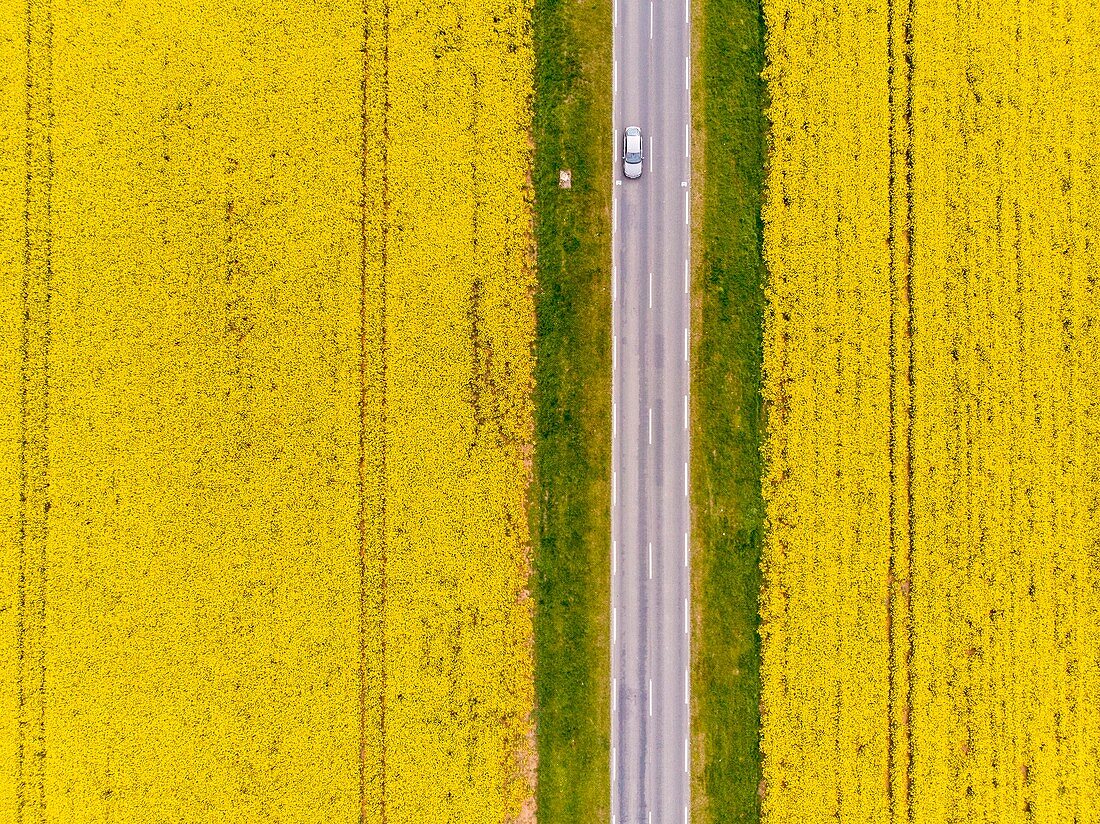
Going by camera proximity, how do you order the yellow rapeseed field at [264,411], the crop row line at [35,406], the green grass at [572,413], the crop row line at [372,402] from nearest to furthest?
1. the crop row line at [35,406]
2. the yellow rapeseed field at [264,411]
3. the crop row line at [372,402]
4. the green grass at [572,413]

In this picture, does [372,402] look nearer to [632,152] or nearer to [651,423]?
[651,423]

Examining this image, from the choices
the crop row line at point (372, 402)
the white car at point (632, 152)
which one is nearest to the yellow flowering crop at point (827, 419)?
the white car at point (632, 152)

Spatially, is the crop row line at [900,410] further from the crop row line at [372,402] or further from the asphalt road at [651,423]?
the crop row line at [372,402]

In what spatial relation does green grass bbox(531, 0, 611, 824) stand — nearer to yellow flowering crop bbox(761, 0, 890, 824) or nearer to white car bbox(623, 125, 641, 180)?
white car bbox(623, 125, 641, 180)

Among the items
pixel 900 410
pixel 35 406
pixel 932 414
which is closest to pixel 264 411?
pixel 35 406

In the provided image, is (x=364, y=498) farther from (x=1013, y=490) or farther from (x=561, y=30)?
(x=1013, y=490)

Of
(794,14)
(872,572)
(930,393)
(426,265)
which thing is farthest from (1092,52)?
(426,265)
